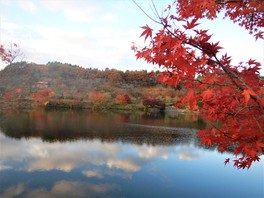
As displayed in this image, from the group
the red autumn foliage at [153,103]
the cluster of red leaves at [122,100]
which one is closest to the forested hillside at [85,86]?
the cluster of red leaves at [122,100]

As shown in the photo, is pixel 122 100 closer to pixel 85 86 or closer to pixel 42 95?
pixel 42 95

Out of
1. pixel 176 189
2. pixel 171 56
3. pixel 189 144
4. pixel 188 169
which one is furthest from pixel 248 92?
pixel 189 144

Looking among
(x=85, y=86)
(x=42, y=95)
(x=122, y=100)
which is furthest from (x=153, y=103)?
(x=85, y=86)

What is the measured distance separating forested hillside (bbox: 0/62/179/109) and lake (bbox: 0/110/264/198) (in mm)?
21099

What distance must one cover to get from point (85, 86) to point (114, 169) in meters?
44.7

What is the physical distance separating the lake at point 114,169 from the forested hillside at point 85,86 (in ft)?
69.2

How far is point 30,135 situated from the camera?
15.6 metres

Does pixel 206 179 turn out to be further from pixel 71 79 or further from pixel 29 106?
pixel 71 79

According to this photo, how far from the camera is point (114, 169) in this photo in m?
10.2

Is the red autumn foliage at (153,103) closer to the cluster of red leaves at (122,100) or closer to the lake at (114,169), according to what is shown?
the cluster of red leaves at (122,100)

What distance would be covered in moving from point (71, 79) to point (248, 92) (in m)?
60.6

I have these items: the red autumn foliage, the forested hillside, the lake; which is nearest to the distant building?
the forested hillside

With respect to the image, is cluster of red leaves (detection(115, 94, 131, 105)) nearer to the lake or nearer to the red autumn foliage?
the red autumn foliage

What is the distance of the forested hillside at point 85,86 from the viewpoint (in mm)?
40094
